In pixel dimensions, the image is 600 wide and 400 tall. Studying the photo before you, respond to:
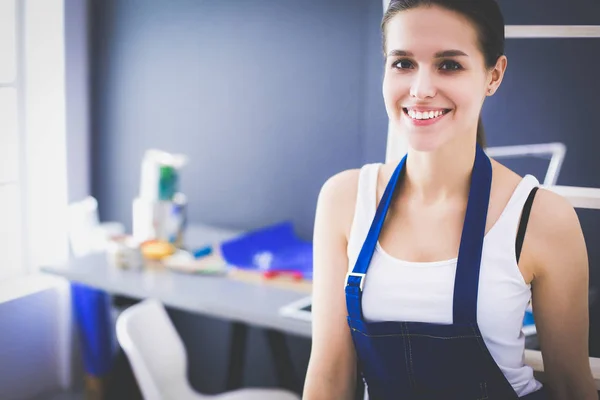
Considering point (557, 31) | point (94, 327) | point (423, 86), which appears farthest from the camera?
point (94, 327)

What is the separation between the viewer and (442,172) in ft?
4.57

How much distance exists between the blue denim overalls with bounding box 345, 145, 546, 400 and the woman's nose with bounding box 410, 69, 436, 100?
205 mm

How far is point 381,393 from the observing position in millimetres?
1385

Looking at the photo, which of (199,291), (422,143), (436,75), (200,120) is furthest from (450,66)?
(200,120)

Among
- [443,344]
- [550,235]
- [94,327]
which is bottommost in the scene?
[94,327]

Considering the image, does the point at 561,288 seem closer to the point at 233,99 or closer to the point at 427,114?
the point at 427,114

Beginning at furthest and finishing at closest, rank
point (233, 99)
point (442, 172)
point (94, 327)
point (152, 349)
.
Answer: point (233, 99) < point (94, 327) < point (152, 349) < point (442, 172)

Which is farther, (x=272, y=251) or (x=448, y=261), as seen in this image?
(x=272, y=251)

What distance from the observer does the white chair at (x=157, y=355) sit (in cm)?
197

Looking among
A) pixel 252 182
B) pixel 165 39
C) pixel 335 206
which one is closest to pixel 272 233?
pixel 252 182

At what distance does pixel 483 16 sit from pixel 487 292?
495 millimetres

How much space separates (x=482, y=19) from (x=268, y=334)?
148 cm

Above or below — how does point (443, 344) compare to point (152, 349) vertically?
above

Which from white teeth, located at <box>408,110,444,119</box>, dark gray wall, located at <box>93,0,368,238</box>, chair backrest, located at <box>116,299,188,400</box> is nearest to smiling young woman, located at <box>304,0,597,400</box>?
white teeth, located at <box>408,110,444,119</box>
